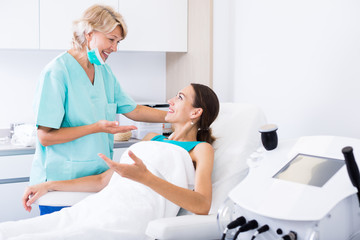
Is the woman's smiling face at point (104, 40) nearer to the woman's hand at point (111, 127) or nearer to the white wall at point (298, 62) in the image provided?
the woman's hand at point (111, 127)

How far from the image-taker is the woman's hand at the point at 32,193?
1608mm

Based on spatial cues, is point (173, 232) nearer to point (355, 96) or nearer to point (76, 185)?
point (76, 185)

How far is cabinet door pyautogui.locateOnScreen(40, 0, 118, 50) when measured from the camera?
2.52 m

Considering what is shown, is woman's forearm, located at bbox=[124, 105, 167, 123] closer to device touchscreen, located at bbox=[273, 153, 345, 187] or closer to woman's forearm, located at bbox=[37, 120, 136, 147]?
woman's forearm, located at bbox=[37, 120, 136, 147]

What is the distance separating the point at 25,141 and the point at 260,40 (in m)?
1.50

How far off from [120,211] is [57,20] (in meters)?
1.63

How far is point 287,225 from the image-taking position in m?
0.85

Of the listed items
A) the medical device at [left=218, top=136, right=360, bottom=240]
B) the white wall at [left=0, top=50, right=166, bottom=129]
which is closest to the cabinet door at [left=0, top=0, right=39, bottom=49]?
the white wall at [left=0, top=50, right=166, bottom=129]

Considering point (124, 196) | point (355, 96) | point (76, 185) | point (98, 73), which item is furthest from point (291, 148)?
point (98, 73)

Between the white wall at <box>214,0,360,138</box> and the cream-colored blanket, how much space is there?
1.82 feet

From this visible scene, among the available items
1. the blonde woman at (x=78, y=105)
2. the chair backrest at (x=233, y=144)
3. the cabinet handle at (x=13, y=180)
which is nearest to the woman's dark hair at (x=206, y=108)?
the chair backrest at (x=233, y=144)

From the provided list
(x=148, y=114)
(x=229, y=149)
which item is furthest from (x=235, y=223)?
(x=148, y=114)

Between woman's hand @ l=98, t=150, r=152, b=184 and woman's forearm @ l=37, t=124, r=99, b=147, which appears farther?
woman's forearm @ l=37, t=124, r=99, b=147

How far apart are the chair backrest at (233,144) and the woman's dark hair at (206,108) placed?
0.17 ft
